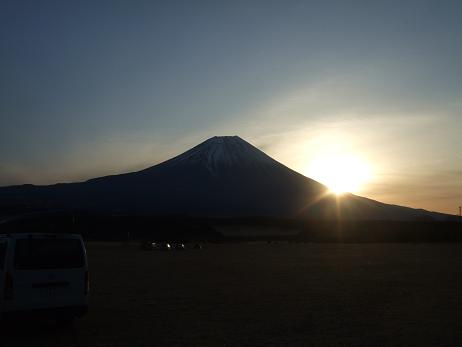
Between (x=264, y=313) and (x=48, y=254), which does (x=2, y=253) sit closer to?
(x=48, y=254)

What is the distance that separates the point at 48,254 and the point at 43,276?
43cm

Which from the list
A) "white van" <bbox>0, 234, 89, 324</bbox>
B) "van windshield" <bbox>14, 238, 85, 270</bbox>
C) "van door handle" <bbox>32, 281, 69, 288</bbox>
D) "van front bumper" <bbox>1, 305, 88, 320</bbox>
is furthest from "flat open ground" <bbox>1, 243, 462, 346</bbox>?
"van windshield" <bbox>14, 238, 85, 270</bbox>

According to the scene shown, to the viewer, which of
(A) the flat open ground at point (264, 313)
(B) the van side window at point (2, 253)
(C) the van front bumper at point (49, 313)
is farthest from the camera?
(B) the van side window at point (2, 253)

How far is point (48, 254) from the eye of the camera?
34.5 feet

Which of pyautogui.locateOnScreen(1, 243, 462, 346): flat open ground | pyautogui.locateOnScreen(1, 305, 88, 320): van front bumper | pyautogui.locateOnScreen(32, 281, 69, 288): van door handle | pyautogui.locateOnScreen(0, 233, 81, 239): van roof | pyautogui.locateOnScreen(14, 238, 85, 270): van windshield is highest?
pyautogui.locateOnScreen(0, 233, 81, 239): van roof

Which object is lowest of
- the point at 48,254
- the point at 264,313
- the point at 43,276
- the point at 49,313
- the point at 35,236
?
the point at 264,313

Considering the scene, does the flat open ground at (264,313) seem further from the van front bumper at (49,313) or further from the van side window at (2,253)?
the van side window at (2,253)

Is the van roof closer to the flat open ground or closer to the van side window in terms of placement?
the van side window

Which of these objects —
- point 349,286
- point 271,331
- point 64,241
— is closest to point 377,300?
point 349,286

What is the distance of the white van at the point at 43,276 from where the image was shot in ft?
32.8

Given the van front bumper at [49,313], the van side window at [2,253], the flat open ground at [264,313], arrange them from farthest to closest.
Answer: the van side window at [2,253] < the flat open ground at [264,313] < the van front bumper at [49,313]

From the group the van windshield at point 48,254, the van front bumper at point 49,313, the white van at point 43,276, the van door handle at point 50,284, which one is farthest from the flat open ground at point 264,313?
the van windshield at point 48,254

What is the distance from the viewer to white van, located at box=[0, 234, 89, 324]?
32.8 ft

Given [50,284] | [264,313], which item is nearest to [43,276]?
[50,284]
